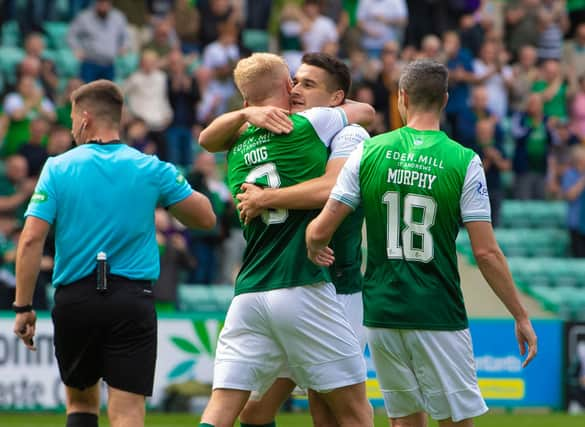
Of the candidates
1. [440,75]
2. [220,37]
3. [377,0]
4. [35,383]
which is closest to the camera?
[440,75]

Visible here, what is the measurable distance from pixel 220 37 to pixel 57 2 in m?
2.99

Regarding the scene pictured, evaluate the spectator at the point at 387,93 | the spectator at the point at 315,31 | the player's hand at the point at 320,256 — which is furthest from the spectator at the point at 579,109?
the player's hand at the point at 320,256

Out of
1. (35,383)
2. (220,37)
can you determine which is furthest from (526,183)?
(35,383)

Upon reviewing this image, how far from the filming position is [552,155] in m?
19.3

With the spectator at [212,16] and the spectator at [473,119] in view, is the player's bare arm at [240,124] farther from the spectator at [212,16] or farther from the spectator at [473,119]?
the spectator at [212,16]

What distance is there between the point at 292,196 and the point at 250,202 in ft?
0.77

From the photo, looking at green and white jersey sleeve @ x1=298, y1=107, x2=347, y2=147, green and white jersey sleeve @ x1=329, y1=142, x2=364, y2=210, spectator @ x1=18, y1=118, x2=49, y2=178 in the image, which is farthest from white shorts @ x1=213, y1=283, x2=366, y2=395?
spectator @ x1=18, y1=118, x2=49, y2=178

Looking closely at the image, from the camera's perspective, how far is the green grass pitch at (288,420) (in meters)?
12.1

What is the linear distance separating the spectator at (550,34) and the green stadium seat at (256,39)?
488 centimetres

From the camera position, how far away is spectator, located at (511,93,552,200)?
18766 millimetres

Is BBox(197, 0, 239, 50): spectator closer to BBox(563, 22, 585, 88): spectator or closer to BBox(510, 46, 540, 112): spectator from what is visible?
BBox(510, 46, 540, 112): spectator

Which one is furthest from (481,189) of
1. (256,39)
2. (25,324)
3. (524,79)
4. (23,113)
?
(524,79)

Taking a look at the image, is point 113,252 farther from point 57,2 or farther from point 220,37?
point 57,2

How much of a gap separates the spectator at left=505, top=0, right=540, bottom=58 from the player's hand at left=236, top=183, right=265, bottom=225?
1591 cm
